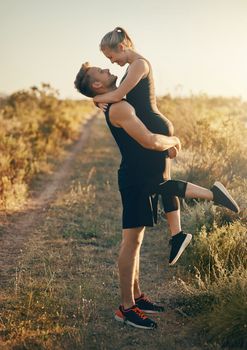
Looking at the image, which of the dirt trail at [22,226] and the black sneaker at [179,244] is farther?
the dirt trail at [22,226]

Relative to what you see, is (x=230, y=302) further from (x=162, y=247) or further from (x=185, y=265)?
(x=162, y=247)

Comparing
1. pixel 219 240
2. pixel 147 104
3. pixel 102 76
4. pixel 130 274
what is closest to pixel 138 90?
pixel 147 104

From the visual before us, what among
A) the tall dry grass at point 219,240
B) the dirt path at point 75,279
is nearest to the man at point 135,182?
the dirt path at point 75,279

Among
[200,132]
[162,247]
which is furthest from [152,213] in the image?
[200,132]

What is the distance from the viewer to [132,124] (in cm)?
432

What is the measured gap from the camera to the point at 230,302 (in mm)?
4414

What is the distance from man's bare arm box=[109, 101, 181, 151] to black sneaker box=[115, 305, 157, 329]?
145 centimetres

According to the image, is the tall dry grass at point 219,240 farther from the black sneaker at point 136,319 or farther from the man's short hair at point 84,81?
the man's short hair at point 84,81

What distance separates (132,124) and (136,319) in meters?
1.69

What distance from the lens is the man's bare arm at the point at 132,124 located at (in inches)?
170

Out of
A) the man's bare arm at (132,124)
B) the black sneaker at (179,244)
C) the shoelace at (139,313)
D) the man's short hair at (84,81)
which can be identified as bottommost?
the shoelace at (139,313)

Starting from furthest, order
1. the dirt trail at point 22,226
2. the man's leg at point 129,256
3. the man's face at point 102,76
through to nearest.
Answer: the dirt trail at point 22,226
the man's leg at point 129,256
the man's face at point 102,76

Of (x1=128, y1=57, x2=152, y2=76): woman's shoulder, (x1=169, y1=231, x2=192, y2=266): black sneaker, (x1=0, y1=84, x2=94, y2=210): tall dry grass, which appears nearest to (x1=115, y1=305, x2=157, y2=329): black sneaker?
(x1=169, y1=231, x2=192, y2=266): black sneaker

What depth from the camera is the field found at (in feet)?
14.8
